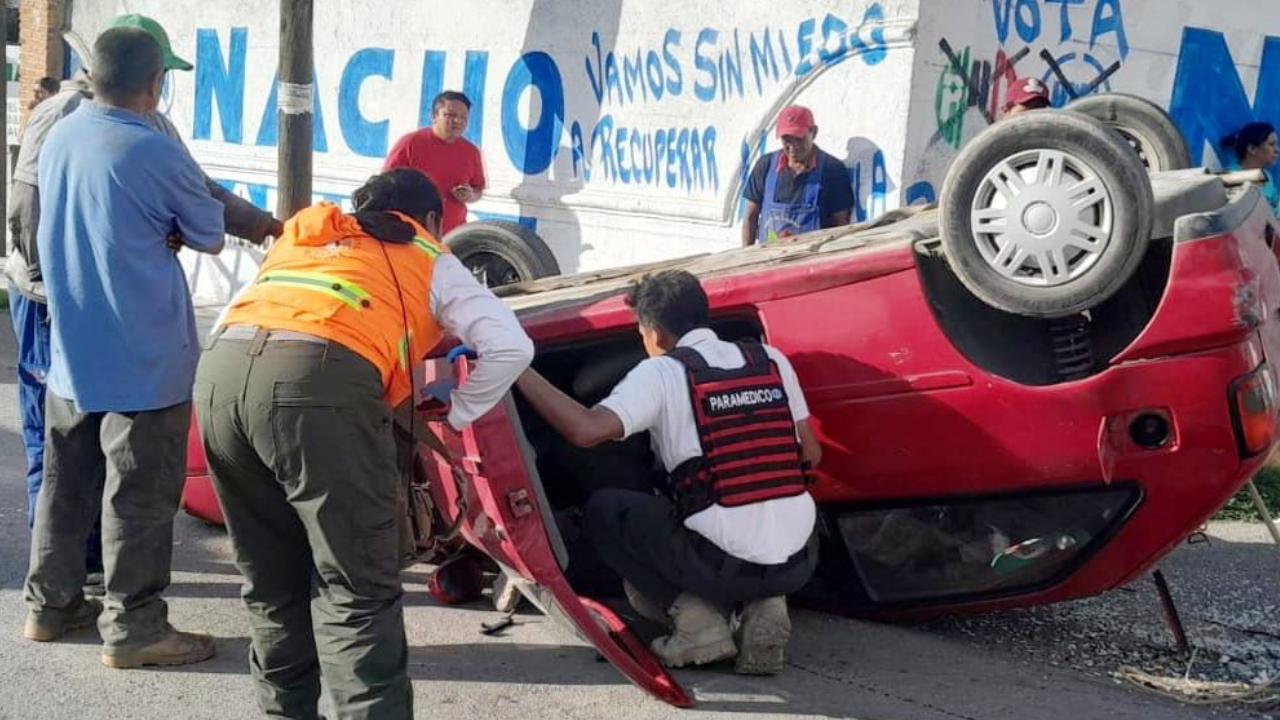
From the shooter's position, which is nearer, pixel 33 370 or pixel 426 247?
pixel 426 247

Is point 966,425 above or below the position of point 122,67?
below

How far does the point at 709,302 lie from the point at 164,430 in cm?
168

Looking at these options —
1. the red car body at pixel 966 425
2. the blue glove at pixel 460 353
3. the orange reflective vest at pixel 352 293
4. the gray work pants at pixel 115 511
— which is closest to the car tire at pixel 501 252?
the red car body at pixel 966 425

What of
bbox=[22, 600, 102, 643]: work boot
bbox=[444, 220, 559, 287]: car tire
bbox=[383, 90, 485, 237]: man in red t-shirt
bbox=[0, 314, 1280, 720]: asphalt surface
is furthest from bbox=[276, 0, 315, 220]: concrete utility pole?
bbox=[22, 600, 102, 643]: work boot

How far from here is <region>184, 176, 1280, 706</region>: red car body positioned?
4.04 m

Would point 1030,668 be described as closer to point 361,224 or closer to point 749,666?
point 749,666

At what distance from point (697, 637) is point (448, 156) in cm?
457

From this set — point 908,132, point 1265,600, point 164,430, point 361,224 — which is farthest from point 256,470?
point 908,132

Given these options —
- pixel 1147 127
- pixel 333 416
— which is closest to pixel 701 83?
pixel 1147 127

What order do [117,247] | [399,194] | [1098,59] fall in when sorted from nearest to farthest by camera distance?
[399,194], [117,247], [1098,59]

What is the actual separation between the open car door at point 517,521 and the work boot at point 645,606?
11.0 inches

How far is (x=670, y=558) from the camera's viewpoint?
13.9 feet

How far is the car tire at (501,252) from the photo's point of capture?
656cm

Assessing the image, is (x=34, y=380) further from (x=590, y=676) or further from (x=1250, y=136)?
(x=1250, y=136)
